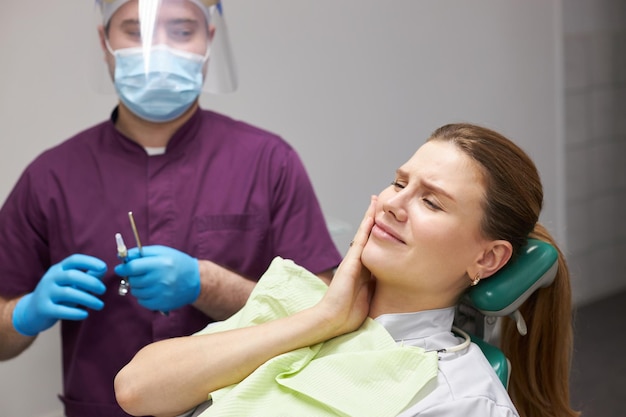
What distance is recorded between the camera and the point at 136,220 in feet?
6.71

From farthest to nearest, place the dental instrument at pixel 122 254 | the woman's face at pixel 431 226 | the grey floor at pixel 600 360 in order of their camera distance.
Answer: the grey floor at pixel 600 360
the dental instrument at pixel 122 254
the woman's face at pixel 431 226

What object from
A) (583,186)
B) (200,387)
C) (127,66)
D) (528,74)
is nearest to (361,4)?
(528,74)

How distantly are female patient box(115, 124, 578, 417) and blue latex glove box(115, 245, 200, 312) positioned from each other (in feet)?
0.82

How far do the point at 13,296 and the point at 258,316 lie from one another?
2.36 ft

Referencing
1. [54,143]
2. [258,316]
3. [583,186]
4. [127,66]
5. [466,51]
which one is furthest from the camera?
[583,186]

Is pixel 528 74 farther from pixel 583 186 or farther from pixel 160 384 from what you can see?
pixel 160 384

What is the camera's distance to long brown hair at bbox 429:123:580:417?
1562mm

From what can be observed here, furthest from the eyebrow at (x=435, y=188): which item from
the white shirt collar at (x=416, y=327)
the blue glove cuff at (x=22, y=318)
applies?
the blue glove cuff at (x=22, y=318)

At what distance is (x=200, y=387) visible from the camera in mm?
1527

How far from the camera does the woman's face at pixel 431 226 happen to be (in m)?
1.55

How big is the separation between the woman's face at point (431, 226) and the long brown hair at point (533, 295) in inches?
1.1

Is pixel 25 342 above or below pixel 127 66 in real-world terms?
below

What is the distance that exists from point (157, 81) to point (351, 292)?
0.75m

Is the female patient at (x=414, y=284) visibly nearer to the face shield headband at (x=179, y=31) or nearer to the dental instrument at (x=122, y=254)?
the dental instrument at (x=122, y=254)
